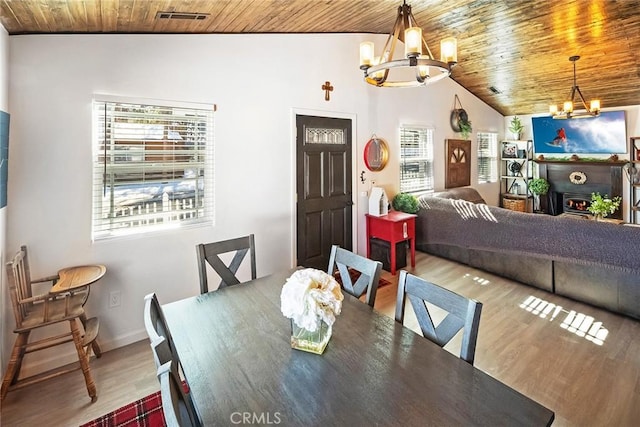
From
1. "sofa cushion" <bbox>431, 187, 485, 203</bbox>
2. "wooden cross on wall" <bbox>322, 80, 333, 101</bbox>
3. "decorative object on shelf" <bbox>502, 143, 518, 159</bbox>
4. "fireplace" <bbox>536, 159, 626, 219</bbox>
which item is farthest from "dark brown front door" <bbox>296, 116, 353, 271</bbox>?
"fireplace" <bbox>536, 159, 626, 219</bbox>

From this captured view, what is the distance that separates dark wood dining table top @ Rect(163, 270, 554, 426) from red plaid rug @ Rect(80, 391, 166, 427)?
767 mm

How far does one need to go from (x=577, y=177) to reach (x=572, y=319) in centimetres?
482

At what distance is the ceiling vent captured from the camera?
257 centimetres

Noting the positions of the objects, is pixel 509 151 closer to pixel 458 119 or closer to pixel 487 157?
pixel 487 157

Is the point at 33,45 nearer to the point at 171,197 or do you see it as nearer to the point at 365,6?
the point at 171,197

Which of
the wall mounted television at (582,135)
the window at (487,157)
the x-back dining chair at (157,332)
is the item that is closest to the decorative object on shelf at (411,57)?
the x-back dining chair at (157,332)

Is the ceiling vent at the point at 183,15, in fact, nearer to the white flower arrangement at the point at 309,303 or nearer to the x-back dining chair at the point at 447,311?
the white flower arrangement at the point at 309,303

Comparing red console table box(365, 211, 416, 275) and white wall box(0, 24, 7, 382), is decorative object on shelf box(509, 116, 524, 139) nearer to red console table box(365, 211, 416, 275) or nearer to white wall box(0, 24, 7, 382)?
red console table box(365, 211, 416, 275)

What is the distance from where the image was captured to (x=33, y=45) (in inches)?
93.7

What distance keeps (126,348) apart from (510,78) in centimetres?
671

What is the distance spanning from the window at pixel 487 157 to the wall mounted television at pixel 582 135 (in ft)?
2.61

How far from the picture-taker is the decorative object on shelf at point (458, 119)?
6.18 metres

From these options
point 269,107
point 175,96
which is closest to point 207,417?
point 175,96

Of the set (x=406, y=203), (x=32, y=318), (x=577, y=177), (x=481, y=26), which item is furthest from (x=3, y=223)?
(x=577, y=177)
